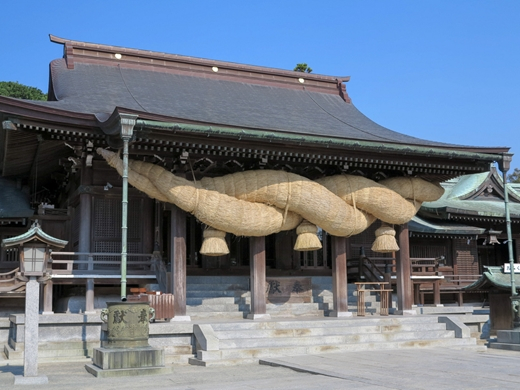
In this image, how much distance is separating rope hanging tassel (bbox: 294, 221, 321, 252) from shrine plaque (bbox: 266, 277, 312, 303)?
6.37 feet

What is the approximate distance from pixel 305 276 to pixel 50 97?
994 centimetres

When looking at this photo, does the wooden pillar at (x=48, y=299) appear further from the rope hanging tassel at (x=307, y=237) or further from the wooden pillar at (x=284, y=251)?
the wooden pillar at (x=284, y=251)

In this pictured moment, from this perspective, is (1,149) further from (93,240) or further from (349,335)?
(349,335)

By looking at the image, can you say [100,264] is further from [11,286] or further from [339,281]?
[339,281]

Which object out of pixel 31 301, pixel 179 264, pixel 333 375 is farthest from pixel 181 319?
pixel 333 375

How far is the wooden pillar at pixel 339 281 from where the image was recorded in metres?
14.7

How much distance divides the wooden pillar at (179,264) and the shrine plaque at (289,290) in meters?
3.22

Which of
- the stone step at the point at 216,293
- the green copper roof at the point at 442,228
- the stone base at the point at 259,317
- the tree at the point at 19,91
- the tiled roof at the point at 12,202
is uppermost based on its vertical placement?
the tree at the point at 19,91

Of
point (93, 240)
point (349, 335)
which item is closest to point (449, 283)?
point (349, 335)

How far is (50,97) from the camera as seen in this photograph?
19.3m

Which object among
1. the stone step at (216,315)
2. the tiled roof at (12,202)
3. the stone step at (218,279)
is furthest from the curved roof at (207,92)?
the stone step at (216,315)

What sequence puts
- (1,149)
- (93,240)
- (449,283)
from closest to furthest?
(93,240), (1,149), (449,283)

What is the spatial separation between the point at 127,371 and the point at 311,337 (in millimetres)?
4126

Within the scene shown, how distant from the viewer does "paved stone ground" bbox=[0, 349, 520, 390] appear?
8195 mm
